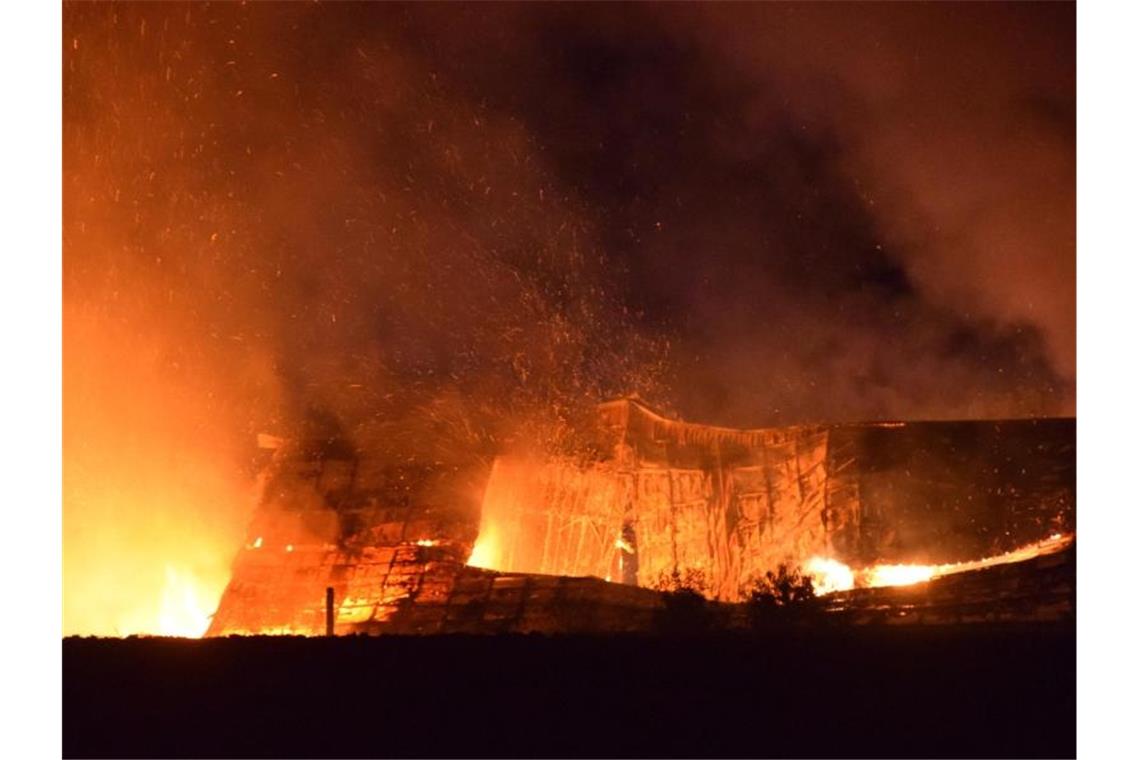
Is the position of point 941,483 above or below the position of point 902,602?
above

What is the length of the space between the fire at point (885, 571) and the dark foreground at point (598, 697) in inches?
211

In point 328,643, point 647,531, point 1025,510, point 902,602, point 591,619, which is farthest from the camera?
point 647,531

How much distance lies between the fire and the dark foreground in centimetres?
536

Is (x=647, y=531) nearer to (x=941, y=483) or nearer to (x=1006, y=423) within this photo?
(x=941, y=483)

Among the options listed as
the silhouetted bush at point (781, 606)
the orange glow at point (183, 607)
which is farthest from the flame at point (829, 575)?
the orange glow at point (183, 607)

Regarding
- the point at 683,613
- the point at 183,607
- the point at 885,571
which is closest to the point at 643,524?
the point at 885,571

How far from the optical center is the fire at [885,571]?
12.3 m

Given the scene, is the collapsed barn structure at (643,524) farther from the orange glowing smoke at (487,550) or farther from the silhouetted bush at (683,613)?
the silhouetted bush at (683,613)

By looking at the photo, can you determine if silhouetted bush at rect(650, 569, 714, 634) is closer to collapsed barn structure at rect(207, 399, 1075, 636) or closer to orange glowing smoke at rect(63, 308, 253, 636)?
collapsed barn structure at rect(207, 399, 1075, 636)

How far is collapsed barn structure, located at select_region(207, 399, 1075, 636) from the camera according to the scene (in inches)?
430

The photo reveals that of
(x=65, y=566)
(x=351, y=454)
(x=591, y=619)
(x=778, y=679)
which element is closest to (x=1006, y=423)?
(x=591, y=619)

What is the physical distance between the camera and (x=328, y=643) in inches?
297

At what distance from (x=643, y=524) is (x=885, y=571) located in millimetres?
3862

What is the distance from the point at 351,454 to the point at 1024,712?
10398 mm
